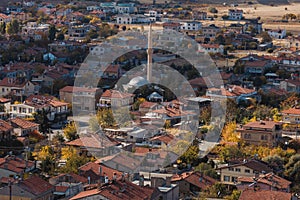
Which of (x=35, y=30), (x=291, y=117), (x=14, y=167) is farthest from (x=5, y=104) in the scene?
(x=35, y=30)

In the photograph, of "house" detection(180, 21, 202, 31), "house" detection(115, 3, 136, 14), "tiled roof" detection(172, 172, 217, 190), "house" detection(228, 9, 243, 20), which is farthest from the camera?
"house" detection(115, 3, 136, 14)

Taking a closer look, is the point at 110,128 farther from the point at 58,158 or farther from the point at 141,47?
the point at 141,47

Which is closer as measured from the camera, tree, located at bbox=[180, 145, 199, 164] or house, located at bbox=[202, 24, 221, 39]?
tree, located at bbox=[180, 145, 199, 164]

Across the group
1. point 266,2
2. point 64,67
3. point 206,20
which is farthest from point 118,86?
point 266,2

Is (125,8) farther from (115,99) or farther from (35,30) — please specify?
(115,99)

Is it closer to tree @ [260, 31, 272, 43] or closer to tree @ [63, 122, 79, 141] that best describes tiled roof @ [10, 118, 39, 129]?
tree @ [63, 122, 79, 141]

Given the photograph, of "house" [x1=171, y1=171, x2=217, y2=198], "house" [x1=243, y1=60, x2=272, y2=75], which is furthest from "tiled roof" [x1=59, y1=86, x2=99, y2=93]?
"house" [x1=171, y1=171, x2=217, y2=198]
